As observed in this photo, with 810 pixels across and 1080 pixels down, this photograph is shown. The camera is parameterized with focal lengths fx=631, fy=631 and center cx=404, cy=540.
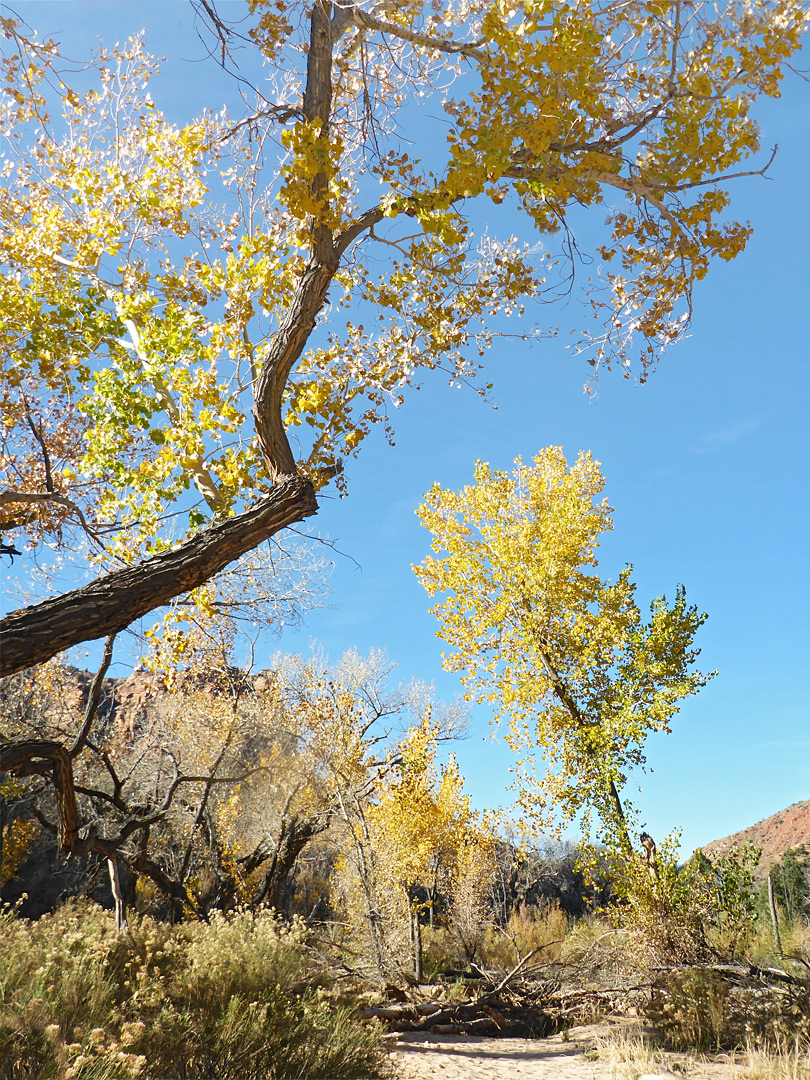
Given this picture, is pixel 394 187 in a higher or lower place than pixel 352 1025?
higher

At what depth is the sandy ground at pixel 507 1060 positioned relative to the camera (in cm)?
611

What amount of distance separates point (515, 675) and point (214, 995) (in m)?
8.11

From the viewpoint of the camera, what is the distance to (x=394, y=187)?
12.8 feet

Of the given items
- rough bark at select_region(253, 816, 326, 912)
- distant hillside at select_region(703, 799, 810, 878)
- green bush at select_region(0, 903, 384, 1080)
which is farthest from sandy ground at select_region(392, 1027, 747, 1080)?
distant hillside at select_region(703, 799, 810, 878)

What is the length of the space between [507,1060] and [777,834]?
115 ft

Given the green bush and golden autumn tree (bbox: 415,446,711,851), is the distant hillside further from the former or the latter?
the green bush

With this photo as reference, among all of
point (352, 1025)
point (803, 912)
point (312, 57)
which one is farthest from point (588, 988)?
point (803, 912)

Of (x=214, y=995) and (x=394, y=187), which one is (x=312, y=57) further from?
(x=214, y=995)

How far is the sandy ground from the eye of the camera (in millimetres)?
6113

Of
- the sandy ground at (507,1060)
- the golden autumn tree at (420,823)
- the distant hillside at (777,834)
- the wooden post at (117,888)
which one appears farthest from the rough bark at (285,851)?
the distant hillside at (777,834)

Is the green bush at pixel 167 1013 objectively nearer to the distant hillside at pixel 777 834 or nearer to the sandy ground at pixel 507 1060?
the sandy ground at pixel 507 1060

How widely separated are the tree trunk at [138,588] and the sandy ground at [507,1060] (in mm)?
4784

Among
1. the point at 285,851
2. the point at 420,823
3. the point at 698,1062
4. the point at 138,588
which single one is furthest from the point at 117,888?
the point at 420,823

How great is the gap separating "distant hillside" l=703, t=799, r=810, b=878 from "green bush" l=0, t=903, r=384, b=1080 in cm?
3293
